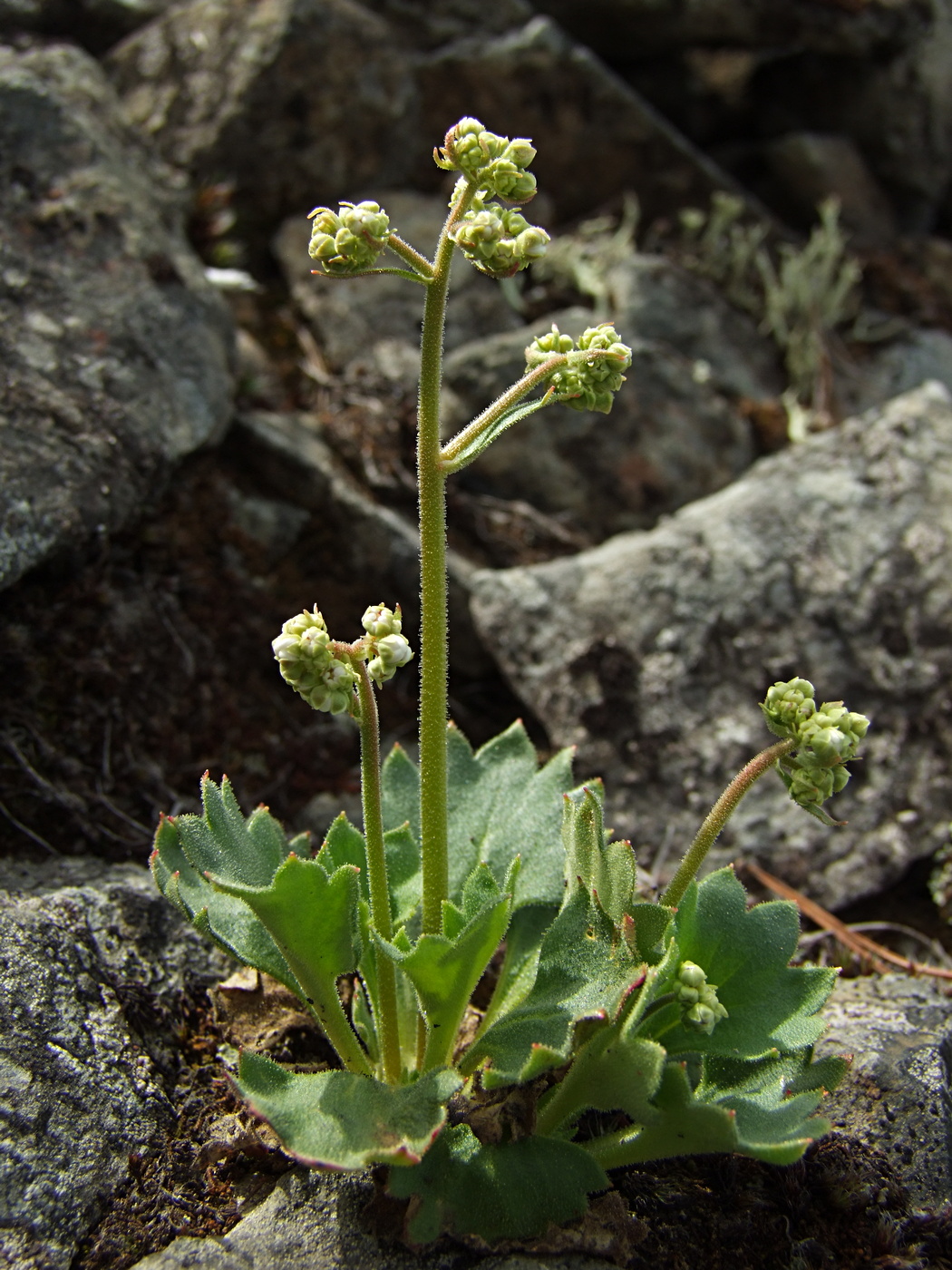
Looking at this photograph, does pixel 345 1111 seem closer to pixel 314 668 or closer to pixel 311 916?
pixel 311 916

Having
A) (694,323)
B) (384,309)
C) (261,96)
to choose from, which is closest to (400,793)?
(384,309)

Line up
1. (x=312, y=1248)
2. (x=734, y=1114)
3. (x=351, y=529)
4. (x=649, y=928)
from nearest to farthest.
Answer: (x=734, y=1114) < (x=312, y=1248) < (x=649, y=928) < (x=351, y=529)

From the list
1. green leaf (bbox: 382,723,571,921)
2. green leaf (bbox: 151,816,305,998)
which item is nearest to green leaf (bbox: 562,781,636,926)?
green leaf (bbox: 382,723,571,921)

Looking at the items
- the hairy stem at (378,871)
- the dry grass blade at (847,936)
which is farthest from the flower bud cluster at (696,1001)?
the dry grass blade at (847,936)

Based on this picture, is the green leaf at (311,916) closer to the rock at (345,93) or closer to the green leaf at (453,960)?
the green leaf at (453,960)

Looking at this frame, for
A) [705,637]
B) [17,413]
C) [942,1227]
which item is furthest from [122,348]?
[942,1227]

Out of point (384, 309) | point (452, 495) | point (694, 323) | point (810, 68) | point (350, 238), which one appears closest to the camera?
point (350, 238)

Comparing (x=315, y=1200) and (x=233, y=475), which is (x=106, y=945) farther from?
(x=233, y=475)

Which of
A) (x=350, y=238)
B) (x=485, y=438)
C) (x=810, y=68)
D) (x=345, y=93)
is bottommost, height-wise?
(x=485, y=438)
